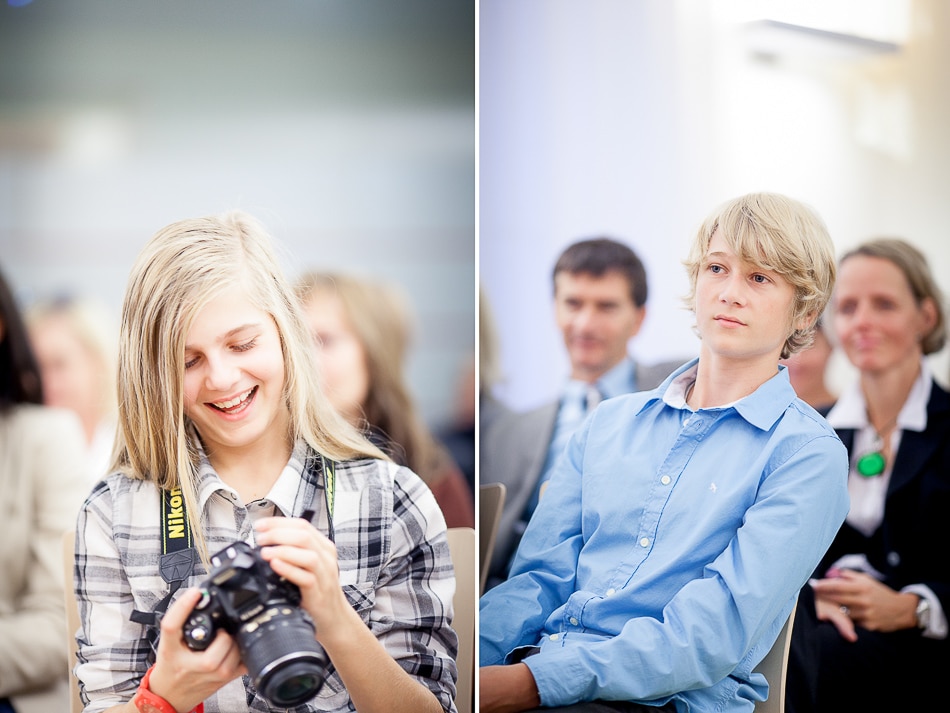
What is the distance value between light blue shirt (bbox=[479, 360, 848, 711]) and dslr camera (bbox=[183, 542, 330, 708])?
1.92ft

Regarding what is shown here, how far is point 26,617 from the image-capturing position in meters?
2.33

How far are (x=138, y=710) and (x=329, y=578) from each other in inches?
19.5

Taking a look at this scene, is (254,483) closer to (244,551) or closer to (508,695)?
(244,551)

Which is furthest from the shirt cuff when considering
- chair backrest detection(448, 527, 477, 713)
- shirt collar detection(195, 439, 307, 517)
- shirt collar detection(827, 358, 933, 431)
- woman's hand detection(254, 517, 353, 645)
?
shirt collar detection(195, 439, 307, 517)

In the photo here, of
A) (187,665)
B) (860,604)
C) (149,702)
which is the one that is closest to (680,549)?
(860,604)

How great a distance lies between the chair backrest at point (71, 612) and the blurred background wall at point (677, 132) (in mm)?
1100

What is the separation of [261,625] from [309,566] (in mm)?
168

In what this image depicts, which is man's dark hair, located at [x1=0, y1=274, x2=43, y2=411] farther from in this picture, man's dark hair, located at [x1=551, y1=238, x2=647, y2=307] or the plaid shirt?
man's dark hair, located at [x1=551, y1=238, x2=647, y2=307]

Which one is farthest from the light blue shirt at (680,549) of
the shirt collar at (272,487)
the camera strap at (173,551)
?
the camera strap at (173,551)

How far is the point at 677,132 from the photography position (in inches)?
88.3

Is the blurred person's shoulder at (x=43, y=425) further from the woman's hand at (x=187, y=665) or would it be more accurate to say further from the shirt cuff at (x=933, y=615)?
the shirt cuff at (x=933, y=615)

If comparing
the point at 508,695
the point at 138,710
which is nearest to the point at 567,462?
the point at 508,695

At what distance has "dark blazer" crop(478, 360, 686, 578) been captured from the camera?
2.38 meters

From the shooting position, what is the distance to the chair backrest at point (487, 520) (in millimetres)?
2410
